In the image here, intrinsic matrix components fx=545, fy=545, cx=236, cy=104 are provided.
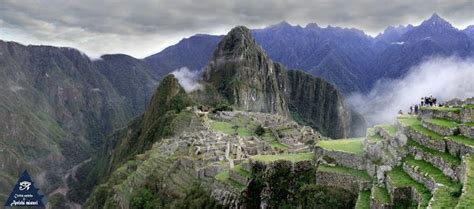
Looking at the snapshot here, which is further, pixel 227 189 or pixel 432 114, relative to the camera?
pixel 227 189

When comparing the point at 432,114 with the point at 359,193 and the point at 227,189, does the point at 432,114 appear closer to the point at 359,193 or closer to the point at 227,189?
the point at 359,193

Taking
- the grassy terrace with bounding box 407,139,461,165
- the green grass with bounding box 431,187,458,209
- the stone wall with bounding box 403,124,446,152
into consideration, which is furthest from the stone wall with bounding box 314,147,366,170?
the green grass with bounding box 431,187,458,209

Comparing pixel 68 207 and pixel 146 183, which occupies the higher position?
pixel 146 183

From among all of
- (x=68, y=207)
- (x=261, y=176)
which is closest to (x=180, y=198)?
(x=261, y=176)

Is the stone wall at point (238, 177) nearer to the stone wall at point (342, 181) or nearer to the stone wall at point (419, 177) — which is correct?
the stone wall at point (342, 181)

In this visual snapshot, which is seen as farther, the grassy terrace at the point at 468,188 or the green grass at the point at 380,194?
the green grass at the point at 380,194

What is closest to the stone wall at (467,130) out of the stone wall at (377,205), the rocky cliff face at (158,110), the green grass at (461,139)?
the green grass at (461,139)

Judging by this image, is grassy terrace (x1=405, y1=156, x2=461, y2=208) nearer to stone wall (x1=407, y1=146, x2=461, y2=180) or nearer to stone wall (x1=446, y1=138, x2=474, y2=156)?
stone wall (x1=407, y1=146, x2=461, y2=180)
